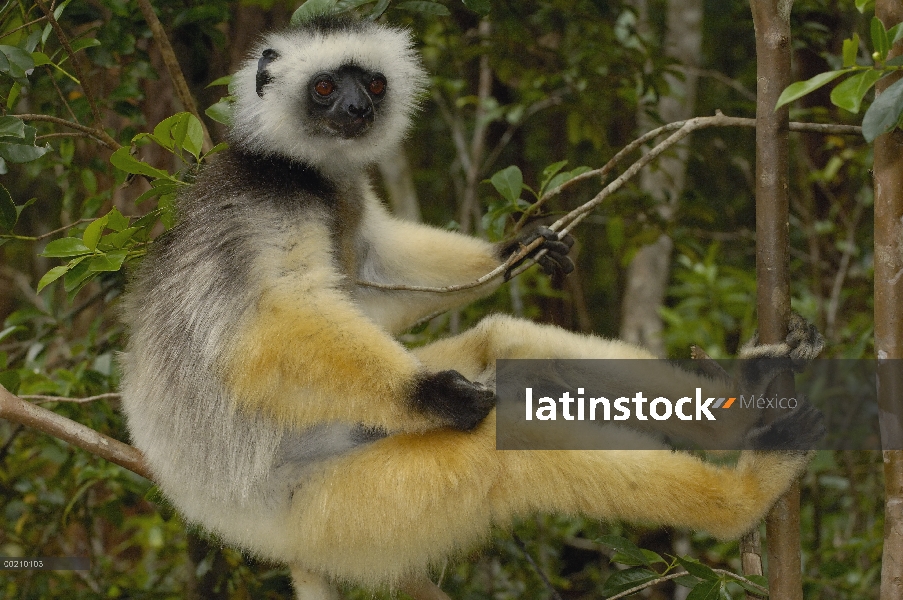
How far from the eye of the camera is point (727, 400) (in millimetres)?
3250

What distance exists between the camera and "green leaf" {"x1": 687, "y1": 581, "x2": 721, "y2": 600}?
8.73 feet

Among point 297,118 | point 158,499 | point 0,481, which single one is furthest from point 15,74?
point 0,481

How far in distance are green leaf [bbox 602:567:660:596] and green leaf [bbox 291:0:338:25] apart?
2.51 metres

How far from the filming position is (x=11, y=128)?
272cm

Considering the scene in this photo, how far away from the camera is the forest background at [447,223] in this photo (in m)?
3.47

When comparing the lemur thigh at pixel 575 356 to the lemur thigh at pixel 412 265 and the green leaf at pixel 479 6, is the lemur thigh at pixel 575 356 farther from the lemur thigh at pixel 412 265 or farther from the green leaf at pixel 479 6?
the green leaf at pixel 479 6

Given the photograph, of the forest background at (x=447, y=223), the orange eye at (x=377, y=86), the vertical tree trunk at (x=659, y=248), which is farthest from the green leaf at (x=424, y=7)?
the vertical tree trunk at (x=659, y=248)

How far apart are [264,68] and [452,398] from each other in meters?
1.75

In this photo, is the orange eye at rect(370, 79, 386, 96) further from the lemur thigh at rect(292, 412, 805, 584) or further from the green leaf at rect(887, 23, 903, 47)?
the green leaf at rect(887, 23, 903, 47)

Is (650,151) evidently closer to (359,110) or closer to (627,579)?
(359,110)

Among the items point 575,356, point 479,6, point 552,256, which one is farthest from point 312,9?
point 575,356

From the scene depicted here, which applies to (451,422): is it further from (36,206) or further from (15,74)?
(36,206)

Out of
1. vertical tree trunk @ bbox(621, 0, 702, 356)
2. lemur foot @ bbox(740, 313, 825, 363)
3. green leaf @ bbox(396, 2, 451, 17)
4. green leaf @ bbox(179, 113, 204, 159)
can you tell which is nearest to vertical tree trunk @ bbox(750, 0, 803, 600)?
lemur foot @ bbox(740, 313, 825, 363)

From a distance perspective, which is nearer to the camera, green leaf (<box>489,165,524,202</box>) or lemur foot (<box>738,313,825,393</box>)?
lemur foot (<box>738,313,825,393</box>)
